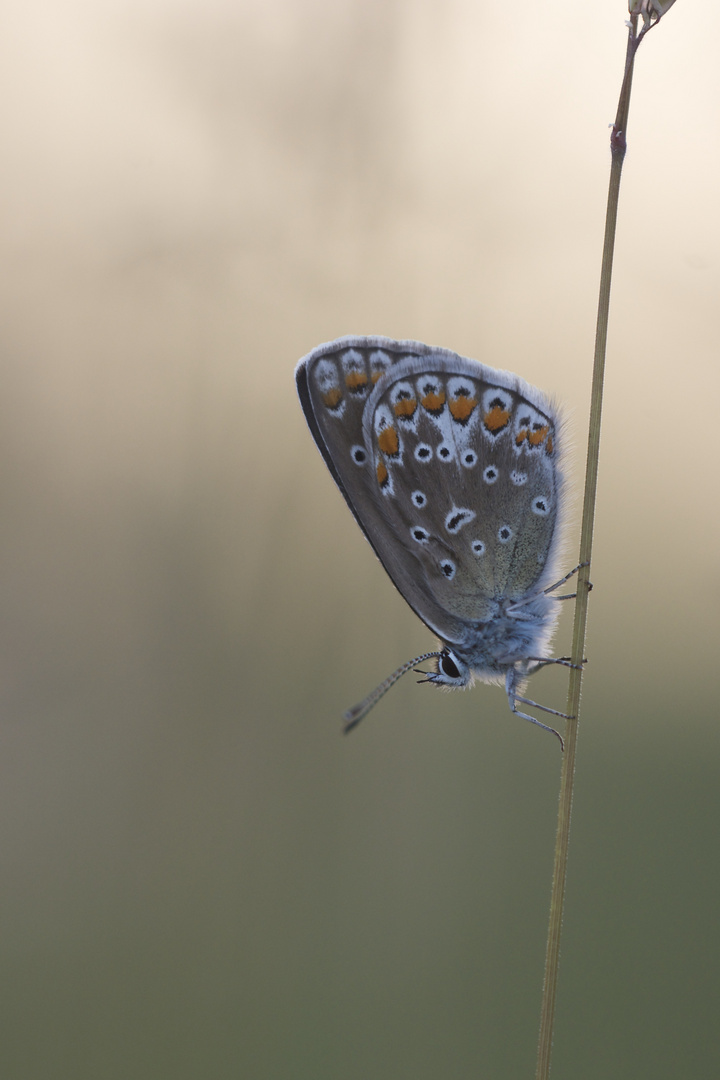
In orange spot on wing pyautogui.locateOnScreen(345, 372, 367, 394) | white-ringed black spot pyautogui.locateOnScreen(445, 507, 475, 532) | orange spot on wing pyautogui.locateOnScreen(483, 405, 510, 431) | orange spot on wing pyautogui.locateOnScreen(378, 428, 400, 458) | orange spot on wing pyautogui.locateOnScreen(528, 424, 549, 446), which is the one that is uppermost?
orange spot on wing pyautogui.locateOnScreen(345, 372, 367, 394)

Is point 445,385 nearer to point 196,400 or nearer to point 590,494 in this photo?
point 590,494

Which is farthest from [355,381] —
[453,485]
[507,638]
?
[507,638]

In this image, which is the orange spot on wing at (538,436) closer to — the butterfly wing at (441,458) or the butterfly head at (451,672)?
the butterfly wing at (441,458)

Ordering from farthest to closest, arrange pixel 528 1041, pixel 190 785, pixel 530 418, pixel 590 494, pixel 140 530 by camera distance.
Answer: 1. pixel 140 530
2. pixel 190 785
3. pixel 528 1041
4. pixel 530 418
5. pixel 590 494

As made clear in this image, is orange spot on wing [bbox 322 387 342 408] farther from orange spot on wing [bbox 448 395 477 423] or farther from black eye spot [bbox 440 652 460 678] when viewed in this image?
black eye spot [bbox 440 652 460 678]

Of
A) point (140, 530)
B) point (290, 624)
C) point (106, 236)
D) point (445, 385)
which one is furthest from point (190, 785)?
point (106, 236)

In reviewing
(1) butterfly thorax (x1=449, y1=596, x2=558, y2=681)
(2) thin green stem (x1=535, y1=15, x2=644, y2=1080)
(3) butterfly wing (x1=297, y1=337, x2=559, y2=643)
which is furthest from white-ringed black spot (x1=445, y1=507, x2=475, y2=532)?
(2) thin green stem (x1=535, y1=15, x2=644, y2=1080)

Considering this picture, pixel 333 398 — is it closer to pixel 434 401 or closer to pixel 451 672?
pixel 434 401
